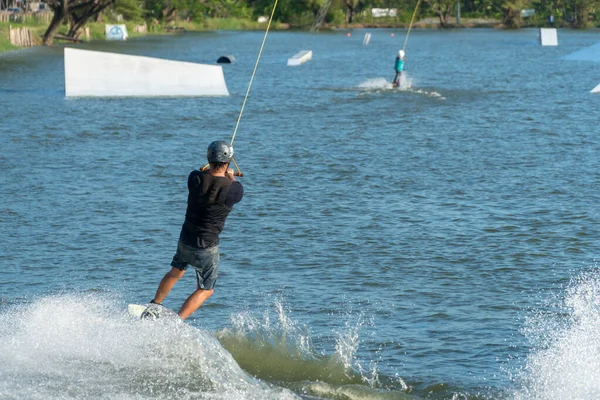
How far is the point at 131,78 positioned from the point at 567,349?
91.5 feet

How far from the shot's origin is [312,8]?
5276 inches

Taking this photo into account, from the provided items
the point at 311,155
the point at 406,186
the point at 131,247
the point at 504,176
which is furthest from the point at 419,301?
the point at 311,155

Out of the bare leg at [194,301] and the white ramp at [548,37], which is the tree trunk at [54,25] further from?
the bare leg at [194,301]

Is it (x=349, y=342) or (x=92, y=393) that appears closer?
(x=92, y=393)

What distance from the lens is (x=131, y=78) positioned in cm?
3594

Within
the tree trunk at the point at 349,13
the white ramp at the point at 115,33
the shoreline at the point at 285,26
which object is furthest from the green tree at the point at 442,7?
the white ramp at the point at 115,33

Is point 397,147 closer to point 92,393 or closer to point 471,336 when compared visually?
point 471,336

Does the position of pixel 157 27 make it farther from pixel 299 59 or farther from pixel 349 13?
pixel 299 59

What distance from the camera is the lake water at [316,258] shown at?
9.27 meters

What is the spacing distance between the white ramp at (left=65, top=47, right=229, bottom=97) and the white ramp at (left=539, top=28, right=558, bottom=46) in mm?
54698

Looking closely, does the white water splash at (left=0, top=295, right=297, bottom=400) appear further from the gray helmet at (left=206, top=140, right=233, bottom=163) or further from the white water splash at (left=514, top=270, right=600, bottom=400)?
the white water splash at (left=514, top=270, right=600, bottom=400)

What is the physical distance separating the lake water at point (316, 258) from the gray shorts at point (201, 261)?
52 cm

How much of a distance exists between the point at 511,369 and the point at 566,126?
19.8 meters

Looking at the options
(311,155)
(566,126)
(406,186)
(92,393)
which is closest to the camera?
(92,393)
